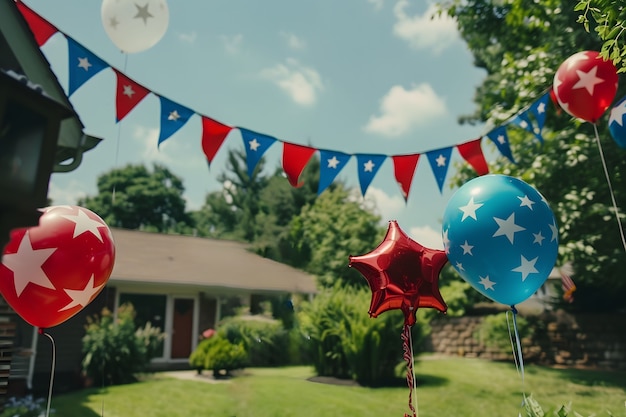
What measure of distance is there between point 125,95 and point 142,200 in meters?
32.4

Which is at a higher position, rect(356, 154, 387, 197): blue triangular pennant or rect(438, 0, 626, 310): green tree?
rect(438, 0, 626, 310): green tree

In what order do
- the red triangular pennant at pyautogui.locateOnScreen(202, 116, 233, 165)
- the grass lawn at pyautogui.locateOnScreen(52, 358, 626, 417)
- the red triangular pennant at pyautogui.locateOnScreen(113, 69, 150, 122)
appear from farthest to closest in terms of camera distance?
the grass lawn at pyautogui.locateOnScreen(52, 358, 626, 417), the red triangular pennant at pyautogui.locateOnScreen(202, 116, 233, 165), the red triangular pennant at pyautogui.locateOnScreen(113, 69, 150, 122)

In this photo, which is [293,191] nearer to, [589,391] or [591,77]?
[589,391]

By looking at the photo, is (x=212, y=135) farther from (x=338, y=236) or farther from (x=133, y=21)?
(x=338, y=236)

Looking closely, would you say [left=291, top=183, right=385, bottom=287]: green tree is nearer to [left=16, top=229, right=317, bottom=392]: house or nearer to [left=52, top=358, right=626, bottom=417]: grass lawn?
[left=16, top=229, right=317, bottom=392]: house

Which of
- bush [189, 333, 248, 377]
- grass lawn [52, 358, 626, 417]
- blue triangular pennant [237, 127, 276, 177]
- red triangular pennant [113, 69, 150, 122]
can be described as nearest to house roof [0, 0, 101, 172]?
red triangular pennant [113, 69, 150, 122]

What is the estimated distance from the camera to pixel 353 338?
10625 millimetres

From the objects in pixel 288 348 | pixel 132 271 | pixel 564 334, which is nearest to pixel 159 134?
pixel 132 271

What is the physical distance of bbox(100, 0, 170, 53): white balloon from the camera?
14.6ft

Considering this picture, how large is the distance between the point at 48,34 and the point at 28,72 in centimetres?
40

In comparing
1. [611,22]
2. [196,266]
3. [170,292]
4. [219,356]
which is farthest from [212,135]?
[196,266]

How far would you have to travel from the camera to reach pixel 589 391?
32.5 feet

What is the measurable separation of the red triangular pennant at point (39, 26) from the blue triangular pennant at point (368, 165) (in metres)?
3.41

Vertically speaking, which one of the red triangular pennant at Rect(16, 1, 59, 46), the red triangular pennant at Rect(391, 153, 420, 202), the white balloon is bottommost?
the red triangular pennant at Rect(391, 153, 420, 202)
